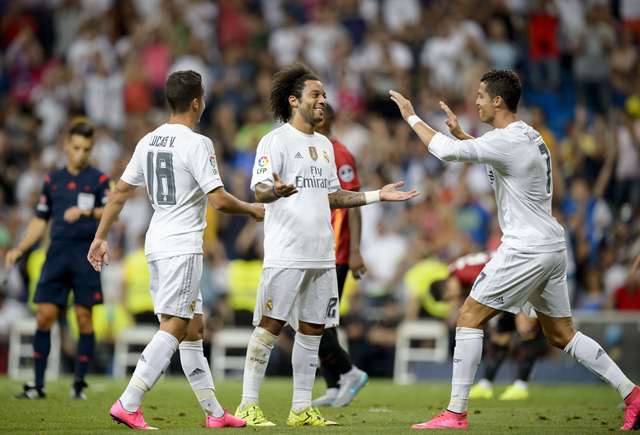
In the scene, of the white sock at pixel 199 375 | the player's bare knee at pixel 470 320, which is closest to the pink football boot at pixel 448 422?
the player's bare knee at pixel 470 320

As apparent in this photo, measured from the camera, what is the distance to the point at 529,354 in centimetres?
1390

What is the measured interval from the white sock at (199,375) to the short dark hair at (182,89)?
1.82 meters

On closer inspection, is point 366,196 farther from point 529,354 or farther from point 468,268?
point 529,354

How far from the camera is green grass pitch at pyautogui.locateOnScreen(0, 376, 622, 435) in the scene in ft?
31.3

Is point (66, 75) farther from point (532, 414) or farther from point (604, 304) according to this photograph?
point (532, 414)

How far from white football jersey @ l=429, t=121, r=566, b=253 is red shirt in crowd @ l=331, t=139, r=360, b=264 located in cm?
236

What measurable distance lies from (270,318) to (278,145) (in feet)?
4.42

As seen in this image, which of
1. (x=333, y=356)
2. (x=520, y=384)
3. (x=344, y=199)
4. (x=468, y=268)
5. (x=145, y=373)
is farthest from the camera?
(x=468, y=268)

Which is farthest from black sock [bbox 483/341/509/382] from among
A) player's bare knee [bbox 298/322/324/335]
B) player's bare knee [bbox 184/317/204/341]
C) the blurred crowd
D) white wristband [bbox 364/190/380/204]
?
player's bare knee [bbox 184/317/204/341]

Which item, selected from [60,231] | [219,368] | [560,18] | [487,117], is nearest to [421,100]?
[560,18]

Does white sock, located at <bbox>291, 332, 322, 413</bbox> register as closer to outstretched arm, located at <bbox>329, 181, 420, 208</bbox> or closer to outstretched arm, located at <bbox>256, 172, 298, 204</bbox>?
outstretched arm, located at <bbox>329, 181, 420, 208</bbox>

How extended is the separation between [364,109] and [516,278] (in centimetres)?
1292

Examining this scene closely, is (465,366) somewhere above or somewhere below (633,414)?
above

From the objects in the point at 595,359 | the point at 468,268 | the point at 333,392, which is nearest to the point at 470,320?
the point at 595,359
